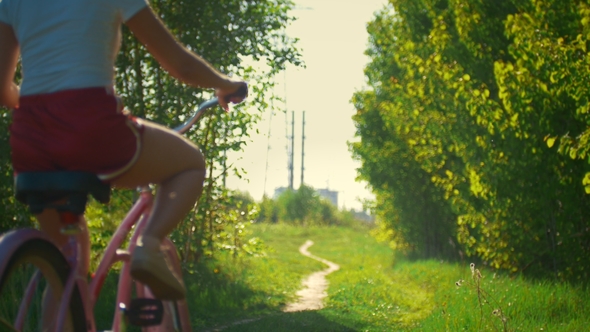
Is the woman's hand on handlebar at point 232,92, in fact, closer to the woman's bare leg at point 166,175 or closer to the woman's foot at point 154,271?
the woman's bare leg at point 166,175

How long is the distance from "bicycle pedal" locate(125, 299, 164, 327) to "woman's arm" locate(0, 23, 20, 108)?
92 cm

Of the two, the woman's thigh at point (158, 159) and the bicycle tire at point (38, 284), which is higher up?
the woman's thigh at point (158, 159)

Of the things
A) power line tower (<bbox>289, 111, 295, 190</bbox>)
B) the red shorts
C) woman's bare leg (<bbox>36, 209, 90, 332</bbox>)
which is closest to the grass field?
woman's bare leg (<bbox>36, 209, 90, 332</bbox>)

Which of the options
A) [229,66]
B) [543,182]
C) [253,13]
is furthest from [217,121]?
[543,182]

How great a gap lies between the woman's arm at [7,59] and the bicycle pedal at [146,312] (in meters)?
0.92

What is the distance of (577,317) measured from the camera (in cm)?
746

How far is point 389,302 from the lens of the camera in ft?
35.7

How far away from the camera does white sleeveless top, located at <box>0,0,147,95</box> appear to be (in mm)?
2842

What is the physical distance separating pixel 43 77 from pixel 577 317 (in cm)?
600

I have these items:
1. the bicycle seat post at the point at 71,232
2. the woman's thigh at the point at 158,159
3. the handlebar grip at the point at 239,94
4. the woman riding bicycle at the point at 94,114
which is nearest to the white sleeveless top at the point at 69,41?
the woman riding bicycle at the point at 94,114

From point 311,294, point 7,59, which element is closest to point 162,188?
point 7,59

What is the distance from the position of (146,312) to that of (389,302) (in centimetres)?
801

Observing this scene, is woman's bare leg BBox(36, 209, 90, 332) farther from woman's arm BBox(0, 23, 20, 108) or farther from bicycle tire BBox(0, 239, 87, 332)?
woman's arm BBox(0, 23, 20, 108)

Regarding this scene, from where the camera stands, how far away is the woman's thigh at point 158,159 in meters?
2.96
